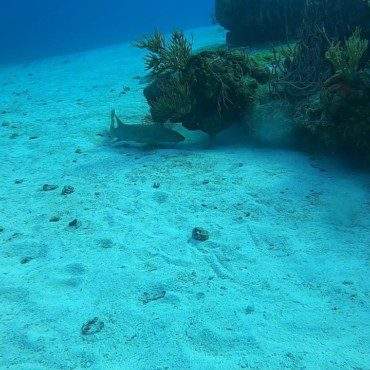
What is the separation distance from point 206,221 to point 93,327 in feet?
6.86

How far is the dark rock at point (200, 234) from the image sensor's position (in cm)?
467

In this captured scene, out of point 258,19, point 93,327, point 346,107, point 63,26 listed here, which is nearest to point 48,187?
point 93,327

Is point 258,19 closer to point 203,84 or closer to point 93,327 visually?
point 203,84

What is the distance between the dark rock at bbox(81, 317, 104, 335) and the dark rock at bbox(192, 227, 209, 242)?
5.27 feet

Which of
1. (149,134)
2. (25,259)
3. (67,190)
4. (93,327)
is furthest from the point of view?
(149,134)

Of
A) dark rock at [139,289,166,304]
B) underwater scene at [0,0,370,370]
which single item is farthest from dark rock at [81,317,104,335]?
dark rock at [139,289,166,304]

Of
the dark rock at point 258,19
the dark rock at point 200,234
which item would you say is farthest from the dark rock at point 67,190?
the dark rock at point 258,19

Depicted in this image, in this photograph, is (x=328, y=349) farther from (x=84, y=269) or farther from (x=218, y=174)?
(x=218, y=174)

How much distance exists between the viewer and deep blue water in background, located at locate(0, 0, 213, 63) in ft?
119

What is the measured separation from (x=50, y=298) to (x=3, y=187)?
344 cm

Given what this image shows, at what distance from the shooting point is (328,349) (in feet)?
10.5

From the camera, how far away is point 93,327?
362 cm

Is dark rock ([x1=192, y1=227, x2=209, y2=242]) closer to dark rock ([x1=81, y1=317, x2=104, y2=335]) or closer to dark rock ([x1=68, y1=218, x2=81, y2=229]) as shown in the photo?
dark rock ([x1=81, y1=317, x2=104, y2=335])

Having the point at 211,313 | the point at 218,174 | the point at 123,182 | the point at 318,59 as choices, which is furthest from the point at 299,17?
the point at 211,313
